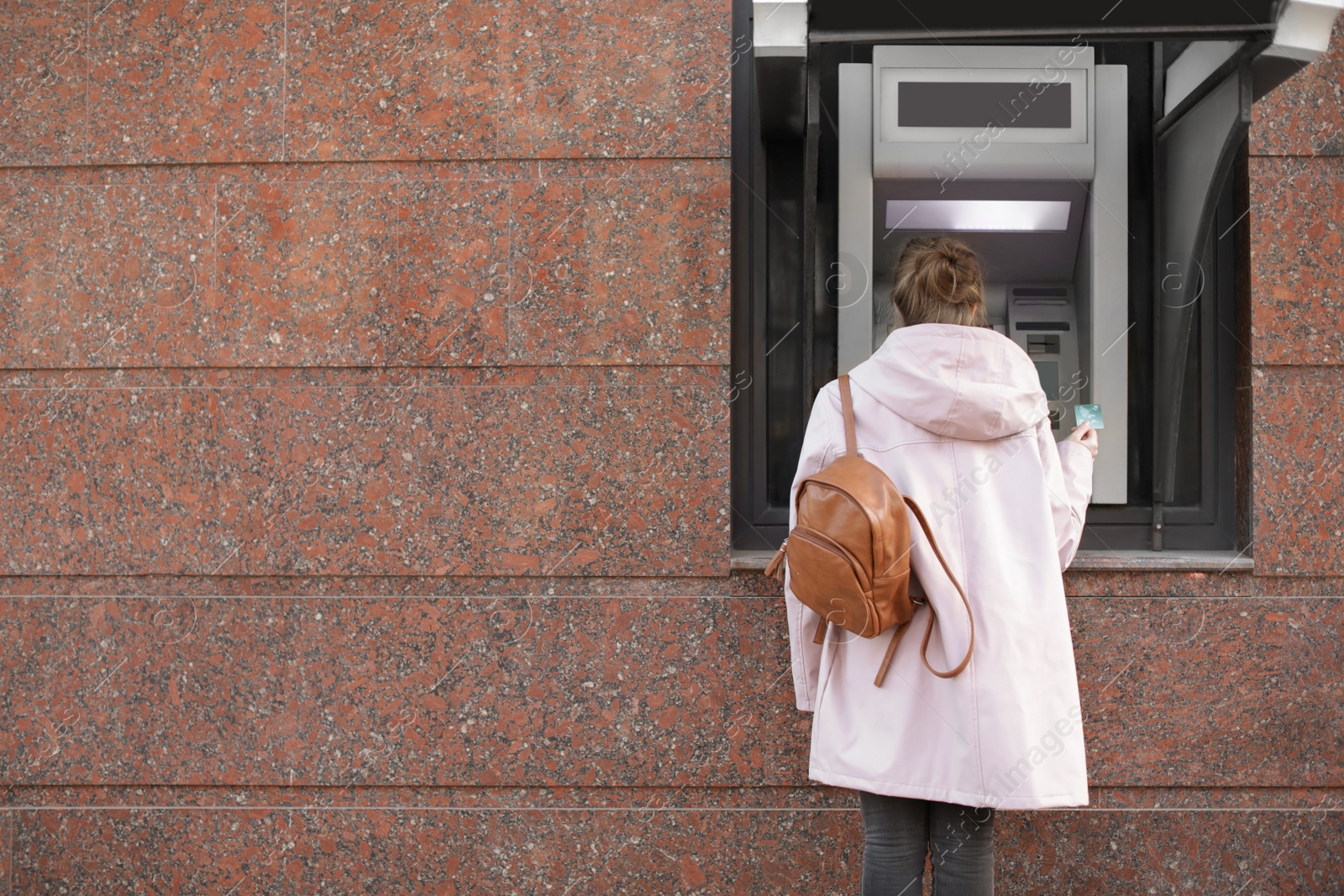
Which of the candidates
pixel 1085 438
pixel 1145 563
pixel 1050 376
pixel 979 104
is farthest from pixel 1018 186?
pixel 1145 563

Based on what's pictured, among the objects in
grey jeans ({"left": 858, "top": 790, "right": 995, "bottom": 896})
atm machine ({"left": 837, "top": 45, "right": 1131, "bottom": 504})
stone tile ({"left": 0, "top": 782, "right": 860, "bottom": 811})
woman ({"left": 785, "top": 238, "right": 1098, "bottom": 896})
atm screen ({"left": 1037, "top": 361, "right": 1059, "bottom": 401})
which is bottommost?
stone tile ({"left": 0, "top": 782, "right": 860, "bottom": 811})

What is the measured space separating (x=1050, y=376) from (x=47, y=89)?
10.4ft

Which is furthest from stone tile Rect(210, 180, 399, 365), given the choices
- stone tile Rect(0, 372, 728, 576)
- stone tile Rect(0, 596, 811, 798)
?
stone tile Rect(0, 596, 811, 798)

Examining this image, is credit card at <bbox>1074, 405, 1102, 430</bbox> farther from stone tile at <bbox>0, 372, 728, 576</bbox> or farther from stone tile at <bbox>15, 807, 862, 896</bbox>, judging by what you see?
stone tile at <bbox>15, 807, 862, 896</bbox>

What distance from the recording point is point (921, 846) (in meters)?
2.15

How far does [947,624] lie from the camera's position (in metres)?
2.04

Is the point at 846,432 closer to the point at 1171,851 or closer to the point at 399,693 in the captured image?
the point at 399,693

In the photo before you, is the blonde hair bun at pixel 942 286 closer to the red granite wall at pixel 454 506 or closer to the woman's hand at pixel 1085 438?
the woman's hand at pixel 1085 438

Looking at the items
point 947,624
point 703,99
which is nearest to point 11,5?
point 703,99

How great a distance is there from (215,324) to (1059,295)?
2.53 m

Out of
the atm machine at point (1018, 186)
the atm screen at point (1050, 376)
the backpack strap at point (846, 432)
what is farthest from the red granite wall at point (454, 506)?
the backpack strap at point (846, 432)

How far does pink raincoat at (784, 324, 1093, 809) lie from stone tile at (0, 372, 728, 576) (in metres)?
0.80

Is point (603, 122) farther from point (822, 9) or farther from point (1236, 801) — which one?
point (1236, 801)

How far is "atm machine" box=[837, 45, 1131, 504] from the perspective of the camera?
9.21ft
